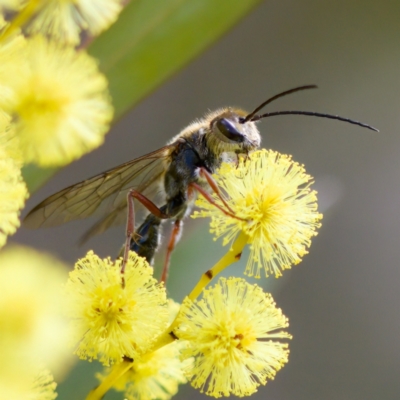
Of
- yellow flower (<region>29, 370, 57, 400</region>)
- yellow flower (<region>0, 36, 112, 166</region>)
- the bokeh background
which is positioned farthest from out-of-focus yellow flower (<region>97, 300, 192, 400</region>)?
the bokeh background

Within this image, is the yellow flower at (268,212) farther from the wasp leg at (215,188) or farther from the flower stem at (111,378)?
the flower stem at (111,378)

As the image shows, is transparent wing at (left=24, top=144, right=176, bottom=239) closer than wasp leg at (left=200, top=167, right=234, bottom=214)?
No

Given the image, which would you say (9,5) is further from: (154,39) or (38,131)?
(154,39)

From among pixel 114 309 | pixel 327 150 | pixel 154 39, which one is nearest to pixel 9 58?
pixel 114 309

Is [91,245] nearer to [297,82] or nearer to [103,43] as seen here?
[297,82]

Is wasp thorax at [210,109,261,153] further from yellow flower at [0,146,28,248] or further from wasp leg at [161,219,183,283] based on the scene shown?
yellow flower at [0,146,28,248]

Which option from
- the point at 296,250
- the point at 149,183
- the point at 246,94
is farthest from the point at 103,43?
the point at 246,94
